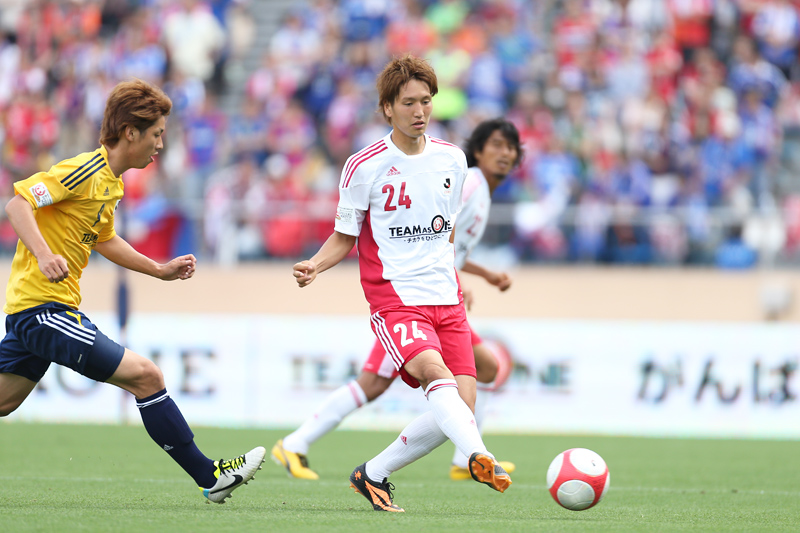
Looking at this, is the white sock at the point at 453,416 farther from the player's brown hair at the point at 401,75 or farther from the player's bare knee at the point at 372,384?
the player's bare knee at the point at 372,384

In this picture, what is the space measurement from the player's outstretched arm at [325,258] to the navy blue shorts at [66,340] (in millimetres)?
922

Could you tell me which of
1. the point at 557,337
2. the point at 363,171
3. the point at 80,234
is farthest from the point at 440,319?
the point at 557,337

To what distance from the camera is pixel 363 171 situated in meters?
5.38

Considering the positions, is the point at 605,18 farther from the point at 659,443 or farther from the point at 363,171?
the point at 363,171

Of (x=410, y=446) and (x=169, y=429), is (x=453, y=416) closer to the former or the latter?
(x=410, y=446)

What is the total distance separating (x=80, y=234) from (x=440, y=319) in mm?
1813

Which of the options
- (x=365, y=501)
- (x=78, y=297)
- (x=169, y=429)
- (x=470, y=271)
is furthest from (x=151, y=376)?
(x=470, y=271)

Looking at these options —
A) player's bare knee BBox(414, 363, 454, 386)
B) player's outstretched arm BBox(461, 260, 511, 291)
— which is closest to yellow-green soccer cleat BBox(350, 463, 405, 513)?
player's bare knee BBox(414, 363, 454, 386)

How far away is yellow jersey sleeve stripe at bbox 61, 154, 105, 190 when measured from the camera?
497cm

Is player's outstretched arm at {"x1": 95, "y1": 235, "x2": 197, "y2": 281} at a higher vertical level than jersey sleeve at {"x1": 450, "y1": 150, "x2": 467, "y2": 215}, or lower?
lower

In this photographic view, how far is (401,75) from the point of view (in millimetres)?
5301

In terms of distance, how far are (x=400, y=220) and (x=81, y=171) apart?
1.55 m

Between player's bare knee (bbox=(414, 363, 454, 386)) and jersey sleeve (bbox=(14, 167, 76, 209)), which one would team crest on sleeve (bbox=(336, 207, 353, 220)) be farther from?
jersey sleeve (bbox=(14, 167, 76, 209))

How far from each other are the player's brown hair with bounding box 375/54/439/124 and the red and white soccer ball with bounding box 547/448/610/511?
1.95 m
